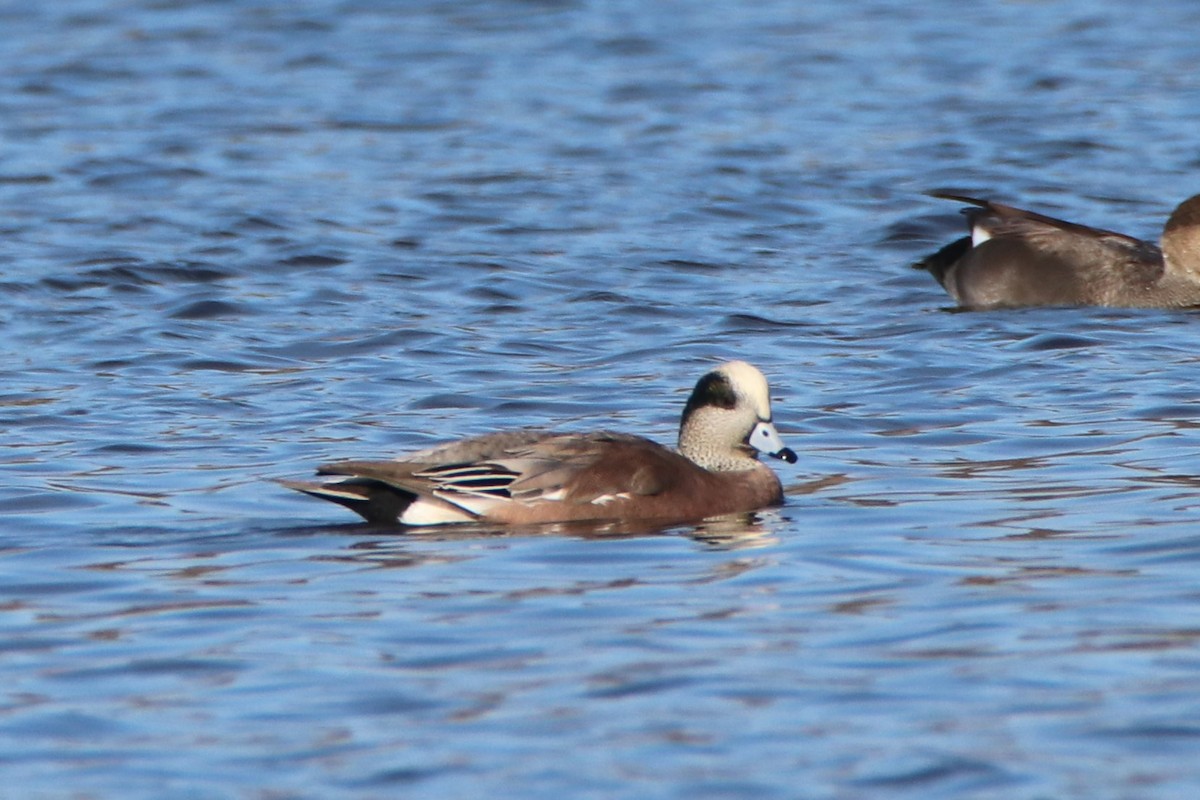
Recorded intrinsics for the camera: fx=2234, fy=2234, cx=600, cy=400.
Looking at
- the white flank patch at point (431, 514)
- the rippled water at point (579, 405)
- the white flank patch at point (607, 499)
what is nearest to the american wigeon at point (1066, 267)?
the rippled water at point (579, 405)

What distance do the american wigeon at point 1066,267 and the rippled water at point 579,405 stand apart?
1.09ft

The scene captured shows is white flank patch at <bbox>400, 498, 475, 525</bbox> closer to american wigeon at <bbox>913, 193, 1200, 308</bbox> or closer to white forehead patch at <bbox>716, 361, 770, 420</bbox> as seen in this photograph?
white forehead patch at <bbox>716, 361, 770, 420</bbox>

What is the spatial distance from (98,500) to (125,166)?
30.7 ft

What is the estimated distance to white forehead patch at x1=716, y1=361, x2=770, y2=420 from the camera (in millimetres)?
8109

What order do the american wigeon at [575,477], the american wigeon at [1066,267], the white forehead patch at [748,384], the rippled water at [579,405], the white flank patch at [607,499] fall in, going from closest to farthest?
the rippled water at [579,405] < the american wigeon at [575,477] < the white flank patch at [607,499] < the white forehead patch at [748,384] < the american wigeon at [1066,267]

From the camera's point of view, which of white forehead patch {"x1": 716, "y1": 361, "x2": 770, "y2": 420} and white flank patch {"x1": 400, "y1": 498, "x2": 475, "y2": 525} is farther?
white forehead patch {"x1": 716, "y1": 361, "x2": 770, "y2": 420}

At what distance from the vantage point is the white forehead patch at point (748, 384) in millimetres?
8109

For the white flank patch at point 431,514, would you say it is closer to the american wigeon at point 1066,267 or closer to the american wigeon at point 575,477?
the american wigeon at point 575,477

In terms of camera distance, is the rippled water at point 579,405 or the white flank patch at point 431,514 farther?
the white flank patch at point 431,514

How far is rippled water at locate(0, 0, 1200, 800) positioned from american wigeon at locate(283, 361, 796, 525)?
0.55ft

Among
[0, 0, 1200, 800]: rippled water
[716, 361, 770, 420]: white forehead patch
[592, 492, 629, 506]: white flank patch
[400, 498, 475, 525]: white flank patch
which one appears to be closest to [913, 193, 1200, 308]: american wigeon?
[0, 0, 1200, 800]: rippled water

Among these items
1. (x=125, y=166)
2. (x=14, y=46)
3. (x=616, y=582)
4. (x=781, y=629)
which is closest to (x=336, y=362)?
(x=616, y=582)

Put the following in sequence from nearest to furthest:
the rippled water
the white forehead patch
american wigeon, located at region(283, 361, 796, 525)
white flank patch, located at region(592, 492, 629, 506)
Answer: the rippled water, american wigeon, located at region(283, 361, 796, 525), white flank patch, located at region(592, 492, 629, 506), the white forehead patch

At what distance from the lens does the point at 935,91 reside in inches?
787
